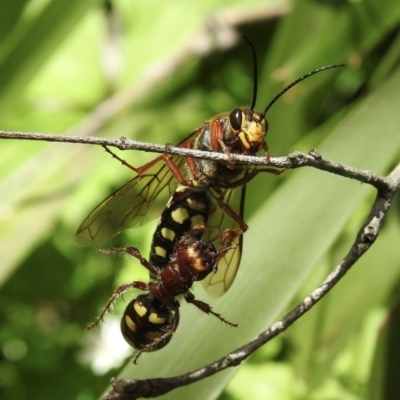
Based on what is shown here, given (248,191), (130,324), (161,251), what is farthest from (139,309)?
(248,191)

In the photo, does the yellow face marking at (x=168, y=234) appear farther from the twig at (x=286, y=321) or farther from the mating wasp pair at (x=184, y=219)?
the twig at (x=286, y=321)

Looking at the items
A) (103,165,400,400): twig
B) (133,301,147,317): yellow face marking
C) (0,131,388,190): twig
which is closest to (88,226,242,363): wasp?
(133,301,147,317): yellow face marking

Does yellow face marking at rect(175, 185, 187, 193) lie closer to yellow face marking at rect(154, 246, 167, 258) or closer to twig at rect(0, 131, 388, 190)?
yellow face marking at rect(154, 246, 167, 258)

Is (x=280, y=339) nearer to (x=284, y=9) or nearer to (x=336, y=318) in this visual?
(x=336, y=318)

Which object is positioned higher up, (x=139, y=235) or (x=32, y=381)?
(x=139, y=235)

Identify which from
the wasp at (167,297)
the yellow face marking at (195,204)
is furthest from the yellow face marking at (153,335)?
the yellow face marking at (195,204)

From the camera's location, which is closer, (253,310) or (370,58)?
(253,310)

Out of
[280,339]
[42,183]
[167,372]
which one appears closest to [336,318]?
[280,339]
